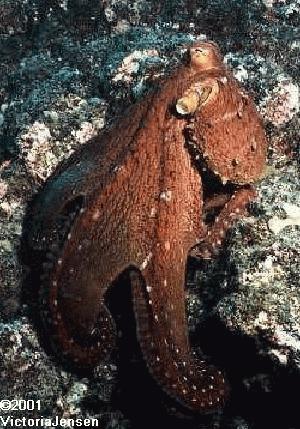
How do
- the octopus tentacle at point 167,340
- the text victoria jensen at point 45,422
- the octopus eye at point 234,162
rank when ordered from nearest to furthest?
1. the octopus tentacle at point 167,340
2. the octopus eye at point 234,162
3. the text victoria jensen at point 45,422

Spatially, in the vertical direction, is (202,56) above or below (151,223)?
above

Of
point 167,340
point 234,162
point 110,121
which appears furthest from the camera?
point 110,121

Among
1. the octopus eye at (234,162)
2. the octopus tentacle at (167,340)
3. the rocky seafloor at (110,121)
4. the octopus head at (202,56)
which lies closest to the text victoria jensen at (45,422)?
the rocky seafloor at (110,121)

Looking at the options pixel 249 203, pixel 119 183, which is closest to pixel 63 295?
pixel 119 183

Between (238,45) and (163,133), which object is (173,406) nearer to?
(163,133)

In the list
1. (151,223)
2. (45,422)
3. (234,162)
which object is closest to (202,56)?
(234,162)

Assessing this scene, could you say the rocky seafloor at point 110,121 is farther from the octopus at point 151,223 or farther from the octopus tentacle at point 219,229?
the octopus at point 151,223

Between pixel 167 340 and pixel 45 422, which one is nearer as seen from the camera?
pixel 167 340

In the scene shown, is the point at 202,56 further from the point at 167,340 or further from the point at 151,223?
the point at 167,340
